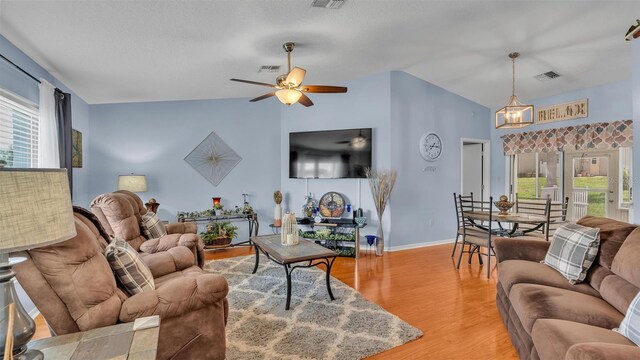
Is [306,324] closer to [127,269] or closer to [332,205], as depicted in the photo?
[127,269]

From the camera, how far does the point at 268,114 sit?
5.53 meters

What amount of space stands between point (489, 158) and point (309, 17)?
4836 mm

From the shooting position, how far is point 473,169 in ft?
20.7

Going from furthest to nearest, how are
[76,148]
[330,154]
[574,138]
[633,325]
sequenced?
[330,154] < [574,138] < [76,148] < [633,325]

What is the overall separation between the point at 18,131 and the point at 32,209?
312 centimetres

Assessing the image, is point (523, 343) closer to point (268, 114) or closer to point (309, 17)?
point (309, 17)

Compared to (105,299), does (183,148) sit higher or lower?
higher

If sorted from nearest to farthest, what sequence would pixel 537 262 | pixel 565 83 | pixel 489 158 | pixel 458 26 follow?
pixel 537 262 → pixel 458 26 → pixel 565 83 → pixel 489 158

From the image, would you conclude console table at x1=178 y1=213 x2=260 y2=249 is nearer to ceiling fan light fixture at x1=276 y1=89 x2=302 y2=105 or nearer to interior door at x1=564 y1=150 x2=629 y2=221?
ceiling fan light fixture at x1=276 y1=89 x2=302 y2=105

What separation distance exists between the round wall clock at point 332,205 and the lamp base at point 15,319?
426 cm

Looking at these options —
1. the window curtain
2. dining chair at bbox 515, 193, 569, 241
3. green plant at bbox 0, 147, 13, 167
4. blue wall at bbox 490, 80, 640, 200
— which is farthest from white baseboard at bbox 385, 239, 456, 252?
green plant at bbox 0, 147, 13, 167

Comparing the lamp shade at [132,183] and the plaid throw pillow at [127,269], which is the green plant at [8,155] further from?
the plaid throw pillow at [127,269]

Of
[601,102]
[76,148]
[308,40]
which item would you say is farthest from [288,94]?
[601,102]

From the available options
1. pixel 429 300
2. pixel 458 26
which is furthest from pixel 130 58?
pixel 429 300
